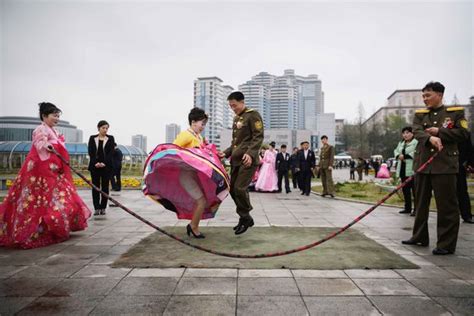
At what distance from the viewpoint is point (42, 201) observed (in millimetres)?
4699

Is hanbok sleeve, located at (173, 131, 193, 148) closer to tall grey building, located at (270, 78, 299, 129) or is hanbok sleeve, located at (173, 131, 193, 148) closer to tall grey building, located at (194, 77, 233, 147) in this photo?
tall grey building, located at (194, 77, 233, 147)

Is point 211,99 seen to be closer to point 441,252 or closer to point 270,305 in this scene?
point 441,252

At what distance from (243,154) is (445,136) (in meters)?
2.67

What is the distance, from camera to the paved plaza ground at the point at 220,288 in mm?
2543

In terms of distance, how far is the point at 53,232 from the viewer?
15.4 ft

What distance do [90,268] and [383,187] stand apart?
11.6 metres

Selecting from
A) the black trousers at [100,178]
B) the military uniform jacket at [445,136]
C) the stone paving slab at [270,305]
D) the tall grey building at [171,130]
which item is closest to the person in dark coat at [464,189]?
the military uniform jacket at [445,136]

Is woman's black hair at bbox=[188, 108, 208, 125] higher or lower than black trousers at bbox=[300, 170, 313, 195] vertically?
higher

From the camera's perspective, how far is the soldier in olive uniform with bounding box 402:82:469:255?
13.9 feet

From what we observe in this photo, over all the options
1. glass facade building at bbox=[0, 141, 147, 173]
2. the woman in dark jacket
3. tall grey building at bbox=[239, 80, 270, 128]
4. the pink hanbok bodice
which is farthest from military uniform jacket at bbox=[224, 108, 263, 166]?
tall grey building at bbox=[239, 80, 270, 128]

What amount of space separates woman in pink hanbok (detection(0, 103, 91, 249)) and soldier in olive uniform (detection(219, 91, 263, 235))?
93.0 inches

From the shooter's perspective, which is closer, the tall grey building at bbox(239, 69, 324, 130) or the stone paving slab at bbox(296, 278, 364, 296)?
the stone paving slab at bbox(296, 278, 364, 296)

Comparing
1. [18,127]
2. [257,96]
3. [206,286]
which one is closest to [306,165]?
[206,286]

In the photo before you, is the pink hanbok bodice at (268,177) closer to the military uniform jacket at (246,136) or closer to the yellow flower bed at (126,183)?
the yellow flower bed at (126,183)
